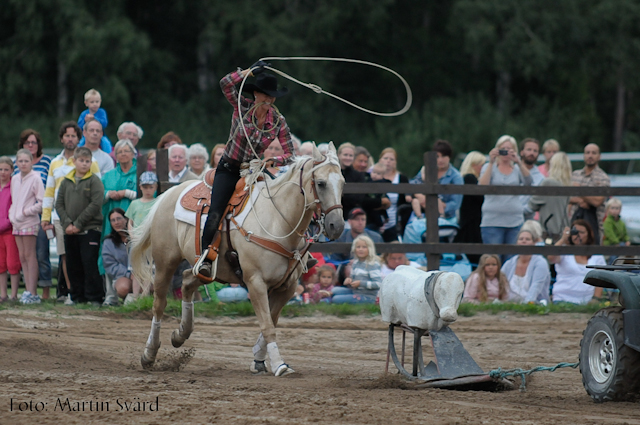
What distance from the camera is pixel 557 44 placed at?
32.8m

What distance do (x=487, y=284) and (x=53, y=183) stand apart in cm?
632

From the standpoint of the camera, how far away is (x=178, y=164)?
12.8 metres

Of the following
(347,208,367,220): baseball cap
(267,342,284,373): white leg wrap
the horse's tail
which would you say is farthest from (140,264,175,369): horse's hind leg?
(347,208,367,220): baseball cap

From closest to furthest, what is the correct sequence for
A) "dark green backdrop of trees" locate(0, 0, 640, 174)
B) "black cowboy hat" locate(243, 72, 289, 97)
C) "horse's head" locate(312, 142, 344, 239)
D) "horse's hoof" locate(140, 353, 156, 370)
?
"horse's head" locate(312, 142, 344, 239)
"black cowboy hat" locate(243, 72, 289, 97)
"horse's hoof" locate(140, 353, 156, 370)
"dark green backdrop of trees" locate(0, 0, 640, 174)

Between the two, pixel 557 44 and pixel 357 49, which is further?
pixel 357 49

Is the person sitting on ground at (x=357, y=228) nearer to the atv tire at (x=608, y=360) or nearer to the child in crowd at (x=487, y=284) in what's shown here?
the child in crowd at (x=487, y=284)

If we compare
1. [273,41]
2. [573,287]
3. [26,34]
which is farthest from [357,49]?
[573,287]

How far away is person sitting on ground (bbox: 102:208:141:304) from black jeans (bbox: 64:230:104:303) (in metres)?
0.22

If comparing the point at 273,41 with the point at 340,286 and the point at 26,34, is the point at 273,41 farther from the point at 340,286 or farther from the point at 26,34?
the point at 340,286

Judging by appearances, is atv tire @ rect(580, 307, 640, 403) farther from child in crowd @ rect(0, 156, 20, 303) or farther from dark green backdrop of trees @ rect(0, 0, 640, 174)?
dark green backdrop of trees @ rect(0, 0, 640, 174)

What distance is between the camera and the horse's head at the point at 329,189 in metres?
7.60

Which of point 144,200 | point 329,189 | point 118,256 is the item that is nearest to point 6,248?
point 118,256

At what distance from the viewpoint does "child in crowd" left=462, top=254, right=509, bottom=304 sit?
12.5 meters

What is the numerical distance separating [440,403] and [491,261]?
604 cm
